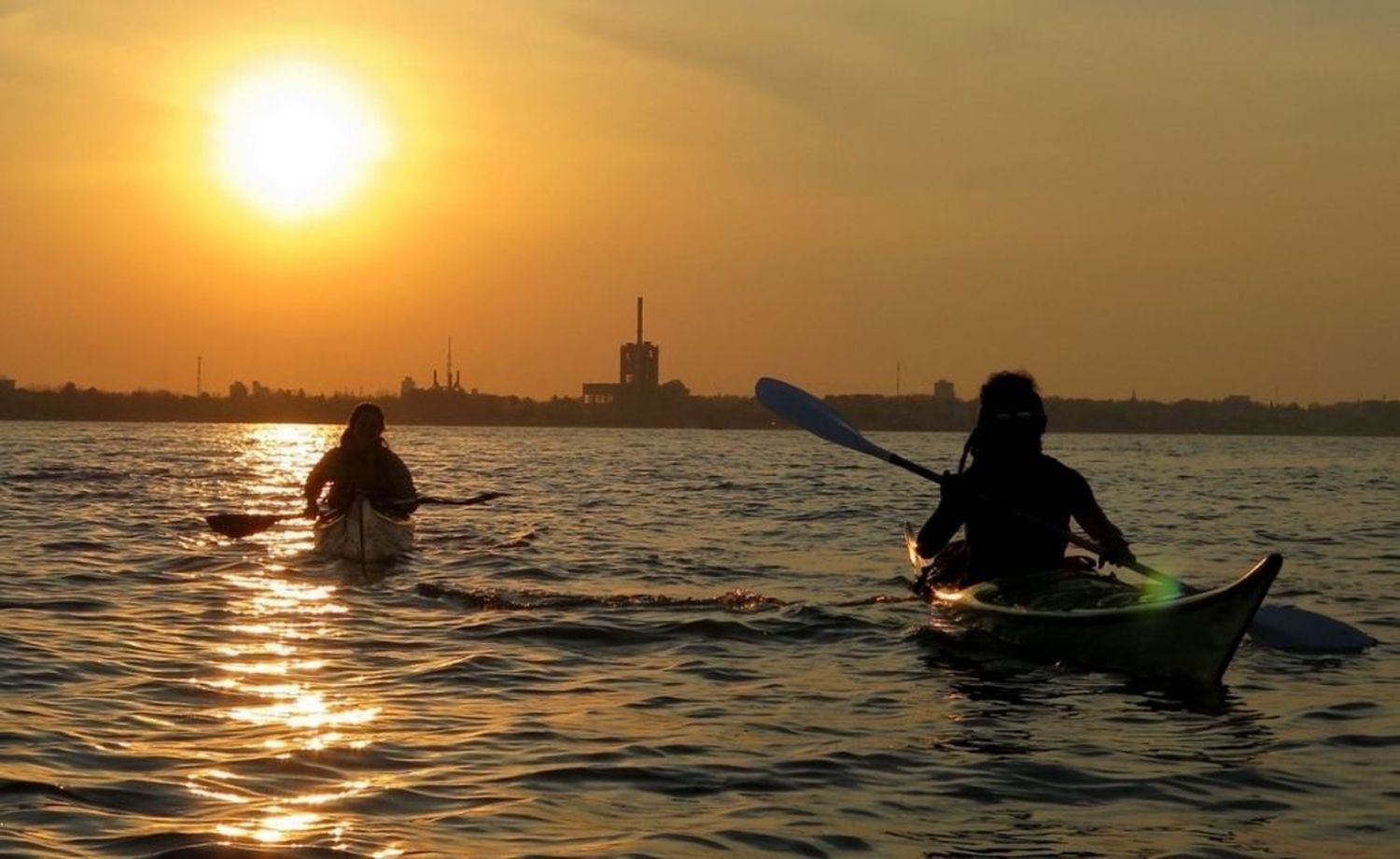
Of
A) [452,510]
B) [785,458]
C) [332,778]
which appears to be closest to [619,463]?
[785,458]

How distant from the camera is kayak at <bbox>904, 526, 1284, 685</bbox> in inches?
376

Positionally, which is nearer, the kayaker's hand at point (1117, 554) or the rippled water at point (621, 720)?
Result: the rippled water at point (621, 720)

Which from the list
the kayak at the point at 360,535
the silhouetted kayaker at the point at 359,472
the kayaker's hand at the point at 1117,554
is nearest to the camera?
the kayaker's hand at the point at 1117,554

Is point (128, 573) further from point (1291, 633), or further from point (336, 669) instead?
point (1291, 633)

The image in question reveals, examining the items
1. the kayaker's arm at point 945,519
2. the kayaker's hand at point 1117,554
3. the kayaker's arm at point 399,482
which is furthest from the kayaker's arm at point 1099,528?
the kayaker's arm at point 399,482

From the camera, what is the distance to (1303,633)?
1145cm

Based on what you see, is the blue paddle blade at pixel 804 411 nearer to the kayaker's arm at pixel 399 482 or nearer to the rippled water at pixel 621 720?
the rippled water at pixel 621 720

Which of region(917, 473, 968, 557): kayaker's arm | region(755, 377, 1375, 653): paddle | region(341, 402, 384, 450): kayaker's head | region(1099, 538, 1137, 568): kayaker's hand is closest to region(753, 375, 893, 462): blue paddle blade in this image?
region(755, 377, 1375, 653): paddle

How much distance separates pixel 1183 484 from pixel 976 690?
3509cm

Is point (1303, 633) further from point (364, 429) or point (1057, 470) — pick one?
point (364, 429)

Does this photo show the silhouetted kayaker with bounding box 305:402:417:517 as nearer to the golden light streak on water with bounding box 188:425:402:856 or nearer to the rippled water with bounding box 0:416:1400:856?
the rippled water with bounding box 0:416:1400:856

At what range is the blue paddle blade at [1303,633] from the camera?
448 inches

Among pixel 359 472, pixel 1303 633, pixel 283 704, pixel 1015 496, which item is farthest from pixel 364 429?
pixel 1303 633

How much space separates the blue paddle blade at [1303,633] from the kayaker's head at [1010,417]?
200 centimetres
